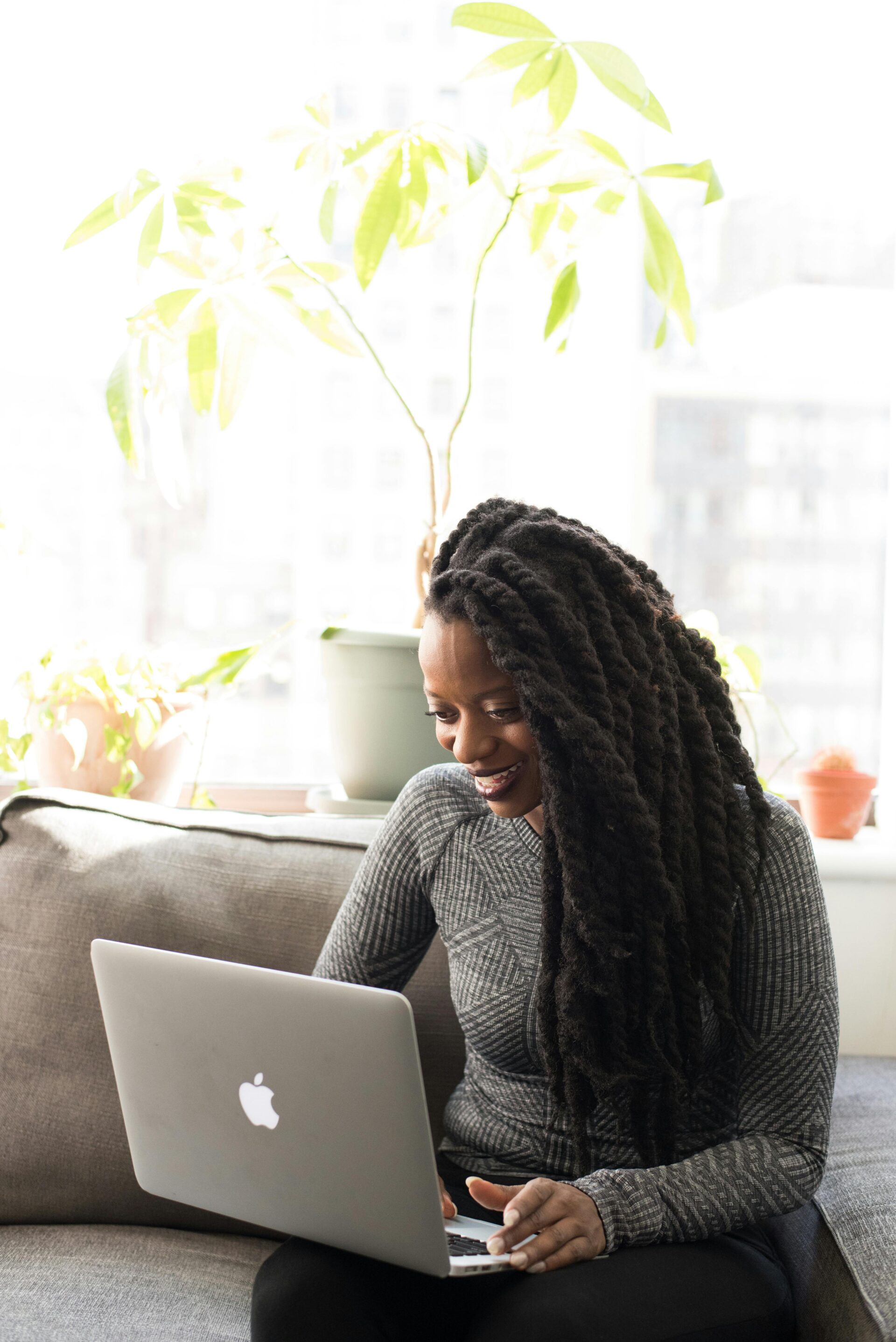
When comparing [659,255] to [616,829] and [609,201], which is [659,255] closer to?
[609,201]

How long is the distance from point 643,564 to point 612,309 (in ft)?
3.06

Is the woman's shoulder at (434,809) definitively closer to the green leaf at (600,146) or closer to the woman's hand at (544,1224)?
the woman's hand at (544,1224)

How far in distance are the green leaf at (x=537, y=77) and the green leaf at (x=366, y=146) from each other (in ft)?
0.58

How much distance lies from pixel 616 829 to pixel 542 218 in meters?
0.91

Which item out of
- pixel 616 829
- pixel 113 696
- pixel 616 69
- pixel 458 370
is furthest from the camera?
pixel 458 370

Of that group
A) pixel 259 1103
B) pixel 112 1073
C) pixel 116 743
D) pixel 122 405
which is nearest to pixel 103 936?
pixel 112 1073

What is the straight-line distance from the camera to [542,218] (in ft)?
4.97

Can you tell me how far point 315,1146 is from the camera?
0.86 meters

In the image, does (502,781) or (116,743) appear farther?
(116,743)

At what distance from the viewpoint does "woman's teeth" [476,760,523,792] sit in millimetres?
1048

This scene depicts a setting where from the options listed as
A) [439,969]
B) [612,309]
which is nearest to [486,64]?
[612,309]

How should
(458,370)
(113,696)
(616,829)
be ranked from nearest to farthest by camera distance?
(616,829) → (113,696) → (458,370)

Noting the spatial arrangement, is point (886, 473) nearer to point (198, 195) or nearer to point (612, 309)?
point (612, 309)

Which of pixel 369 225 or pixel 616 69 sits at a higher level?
pixel 616 69
